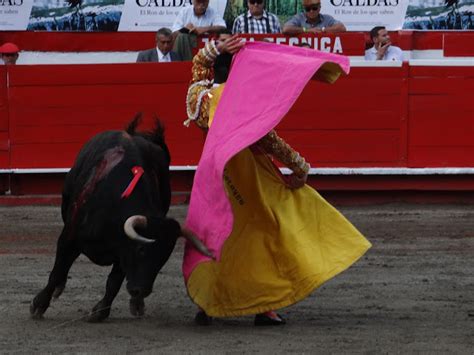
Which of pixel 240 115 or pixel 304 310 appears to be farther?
pixel 304 310

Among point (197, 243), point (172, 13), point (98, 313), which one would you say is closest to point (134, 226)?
point (197, 243)

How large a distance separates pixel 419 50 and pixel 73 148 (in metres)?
3.06

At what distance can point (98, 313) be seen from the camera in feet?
17.5

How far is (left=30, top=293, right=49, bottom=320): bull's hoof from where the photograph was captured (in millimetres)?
5387

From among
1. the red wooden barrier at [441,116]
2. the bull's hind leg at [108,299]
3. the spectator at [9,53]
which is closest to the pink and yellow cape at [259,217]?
the bull's hind leg at [108,299]

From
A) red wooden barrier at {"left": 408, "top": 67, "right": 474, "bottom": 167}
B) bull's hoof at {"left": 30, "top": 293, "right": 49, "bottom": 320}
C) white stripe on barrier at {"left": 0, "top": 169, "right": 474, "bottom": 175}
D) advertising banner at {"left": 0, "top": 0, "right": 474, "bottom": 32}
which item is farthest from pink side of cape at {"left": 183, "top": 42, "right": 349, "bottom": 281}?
advertising banner at {"left": 0, "top": 0, "right": 474, "bottom": 32}

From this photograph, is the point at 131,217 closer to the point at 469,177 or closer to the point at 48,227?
the point at 48,227

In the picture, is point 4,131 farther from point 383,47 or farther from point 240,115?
point 240,115

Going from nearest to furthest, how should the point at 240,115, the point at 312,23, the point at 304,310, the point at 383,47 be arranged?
the point at 240,115 → the point at 304,310 → the point at 383,47 → the point at 312,23

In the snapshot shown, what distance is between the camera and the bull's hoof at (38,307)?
5387 millimetres

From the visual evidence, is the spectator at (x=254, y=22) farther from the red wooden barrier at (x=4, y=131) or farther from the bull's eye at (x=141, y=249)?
the bull's eye at (x=141, y=249)

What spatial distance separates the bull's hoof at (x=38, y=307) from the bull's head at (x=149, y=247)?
1.73 feet

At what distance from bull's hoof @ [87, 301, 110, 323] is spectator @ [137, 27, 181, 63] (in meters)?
4.43

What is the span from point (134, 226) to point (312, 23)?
5405 millimetres
